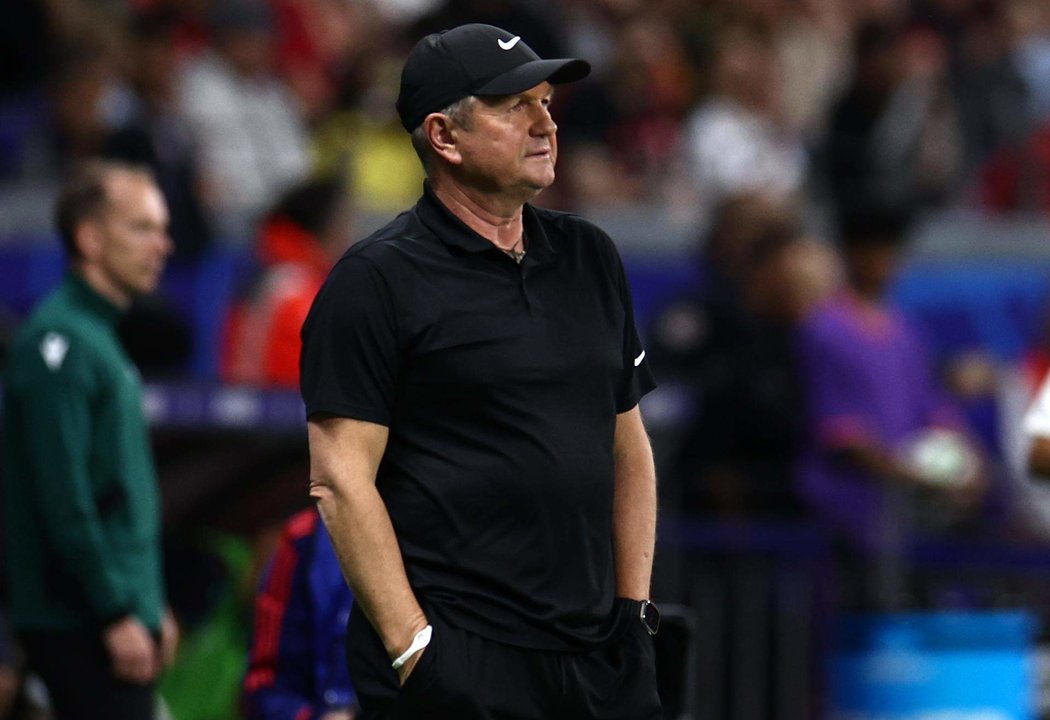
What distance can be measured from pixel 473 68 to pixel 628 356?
658 millimetres

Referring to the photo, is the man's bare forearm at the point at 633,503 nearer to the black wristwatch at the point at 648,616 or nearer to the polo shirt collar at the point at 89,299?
the black wristwatch at the point at 648,616

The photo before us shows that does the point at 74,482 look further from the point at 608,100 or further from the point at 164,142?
the point at 608,100

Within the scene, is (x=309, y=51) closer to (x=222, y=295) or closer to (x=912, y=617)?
(x=222, y=295)

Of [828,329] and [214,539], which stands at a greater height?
[828,329]

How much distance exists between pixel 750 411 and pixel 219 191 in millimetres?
4497

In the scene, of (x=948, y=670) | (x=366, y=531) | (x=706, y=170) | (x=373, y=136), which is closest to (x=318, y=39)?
(x=373, y=136)

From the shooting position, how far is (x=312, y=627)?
5.00m

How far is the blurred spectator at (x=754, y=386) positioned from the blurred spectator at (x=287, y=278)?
1.64 meters

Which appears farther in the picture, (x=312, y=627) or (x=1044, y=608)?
(x=1044, y=608)

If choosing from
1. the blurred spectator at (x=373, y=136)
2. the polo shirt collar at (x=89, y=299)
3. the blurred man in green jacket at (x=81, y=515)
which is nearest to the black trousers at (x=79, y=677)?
the blurred man in green jacket at (x=81, y=515)

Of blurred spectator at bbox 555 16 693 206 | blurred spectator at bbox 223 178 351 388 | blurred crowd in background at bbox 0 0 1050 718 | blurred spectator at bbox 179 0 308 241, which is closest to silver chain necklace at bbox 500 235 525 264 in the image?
blurred crowd in background at bbox 0 0 1050 718

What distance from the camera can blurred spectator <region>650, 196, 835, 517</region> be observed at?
8.55m

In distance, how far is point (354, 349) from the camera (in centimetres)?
384

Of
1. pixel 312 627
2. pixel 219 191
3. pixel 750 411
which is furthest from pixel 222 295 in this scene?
pixel 312 627
